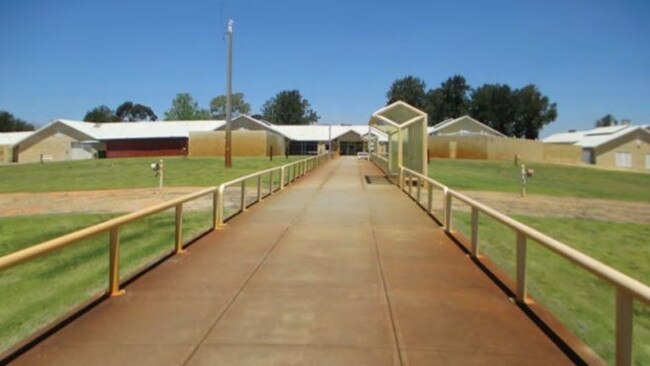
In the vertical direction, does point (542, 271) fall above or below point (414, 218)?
below

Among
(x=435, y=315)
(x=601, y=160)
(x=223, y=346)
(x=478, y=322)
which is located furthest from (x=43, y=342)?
(x=601, y=160)

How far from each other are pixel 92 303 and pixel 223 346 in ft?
6.35

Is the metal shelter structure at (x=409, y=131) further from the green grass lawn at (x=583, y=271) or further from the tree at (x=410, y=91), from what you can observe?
the tree at (x=410, y=91)

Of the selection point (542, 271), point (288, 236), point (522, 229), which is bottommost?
point (542, 271)

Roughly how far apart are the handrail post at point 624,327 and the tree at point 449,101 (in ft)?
381

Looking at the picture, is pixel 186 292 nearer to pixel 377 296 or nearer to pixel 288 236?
pixel 377 296

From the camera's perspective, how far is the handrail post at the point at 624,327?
3.73m

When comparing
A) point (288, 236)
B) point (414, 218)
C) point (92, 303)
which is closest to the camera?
point (92, 303)

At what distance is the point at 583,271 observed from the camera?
10.2m

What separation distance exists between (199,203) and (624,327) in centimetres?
1514

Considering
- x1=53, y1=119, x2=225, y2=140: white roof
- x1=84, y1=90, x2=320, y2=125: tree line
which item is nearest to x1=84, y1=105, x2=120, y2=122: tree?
x1=84, y1=90, x2=320, y2=125: tree line

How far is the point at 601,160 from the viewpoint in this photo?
6881cm

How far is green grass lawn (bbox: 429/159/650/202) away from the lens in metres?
27.2

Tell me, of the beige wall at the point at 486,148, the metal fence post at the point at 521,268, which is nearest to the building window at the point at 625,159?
the beige wall at the point at 486,148
